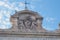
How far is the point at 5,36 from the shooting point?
63.8ft

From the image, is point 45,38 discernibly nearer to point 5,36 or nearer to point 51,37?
point 51,37

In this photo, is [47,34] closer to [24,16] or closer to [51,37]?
[51,37]

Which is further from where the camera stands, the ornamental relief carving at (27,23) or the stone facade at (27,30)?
the ornamental relief carving at (27,23)

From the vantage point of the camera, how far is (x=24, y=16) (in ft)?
65.6

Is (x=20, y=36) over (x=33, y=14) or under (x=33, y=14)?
under

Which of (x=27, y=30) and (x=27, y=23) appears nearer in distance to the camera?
(x=27, y=30)

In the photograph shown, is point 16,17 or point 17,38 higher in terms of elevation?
point 16,17

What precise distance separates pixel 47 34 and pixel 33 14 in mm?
1546

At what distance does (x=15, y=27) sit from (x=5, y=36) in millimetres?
822

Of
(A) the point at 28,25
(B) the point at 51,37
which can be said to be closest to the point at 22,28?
(A) the point at 28,25

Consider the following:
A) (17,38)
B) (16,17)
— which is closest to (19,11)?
(16,17)

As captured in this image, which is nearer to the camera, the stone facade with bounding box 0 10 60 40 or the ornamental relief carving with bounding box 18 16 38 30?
the stone facade with bounding box 0 10 60 40

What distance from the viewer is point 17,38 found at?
1948 cm

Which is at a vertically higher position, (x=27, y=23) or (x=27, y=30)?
(x=27, y=23)
